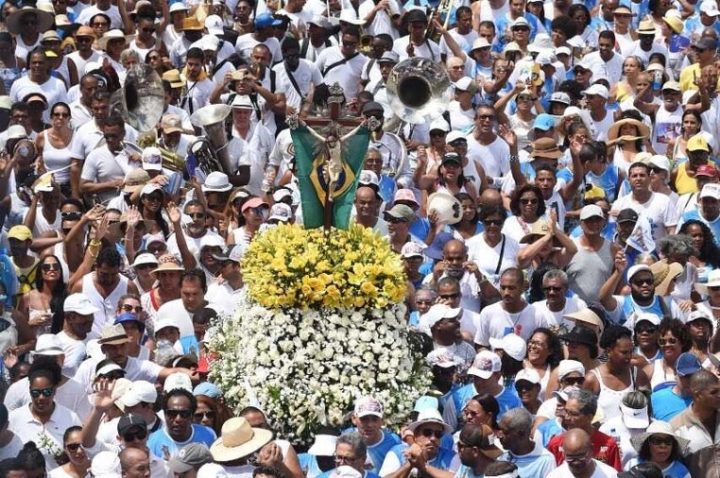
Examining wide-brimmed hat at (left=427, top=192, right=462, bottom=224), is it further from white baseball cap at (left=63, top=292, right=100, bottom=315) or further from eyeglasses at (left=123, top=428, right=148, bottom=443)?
eyeglasses at (left=123, top=428, right=148, bottom=443)

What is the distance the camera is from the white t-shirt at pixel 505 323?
1756cm

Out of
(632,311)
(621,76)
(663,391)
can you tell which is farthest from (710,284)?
(621,76)

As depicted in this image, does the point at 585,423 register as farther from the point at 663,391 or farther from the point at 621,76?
the point at 621,76

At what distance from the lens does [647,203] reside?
2011 cm

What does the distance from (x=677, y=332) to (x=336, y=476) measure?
12.2 feet

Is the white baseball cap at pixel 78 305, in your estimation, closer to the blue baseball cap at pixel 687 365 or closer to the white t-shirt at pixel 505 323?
the white t-shirt at pixel 505 323

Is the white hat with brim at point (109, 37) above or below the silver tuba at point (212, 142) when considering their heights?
below

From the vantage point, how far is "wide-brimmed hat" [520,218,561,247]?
18.9 meters

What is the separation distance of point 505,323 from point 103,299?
3302 millimetres

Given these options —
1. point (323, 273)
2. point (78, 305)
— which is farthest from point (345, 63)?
point (323, 273)

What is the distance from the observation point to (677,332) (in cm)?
1652

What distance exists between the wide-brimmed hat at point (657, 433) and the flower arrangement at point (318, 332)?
1.63 m

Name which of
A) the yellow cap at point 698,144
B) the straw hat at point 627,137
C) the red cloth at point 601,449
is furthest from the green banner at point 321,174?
the straw hat at point 627,137

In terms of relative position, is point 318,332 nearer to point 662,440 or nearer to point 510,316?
point 662,440
